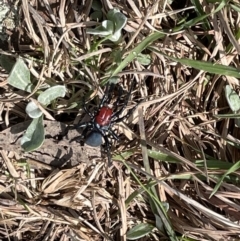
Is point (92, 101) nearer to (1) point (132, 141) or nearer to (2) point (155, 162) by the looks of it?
(1) point (132, 141)

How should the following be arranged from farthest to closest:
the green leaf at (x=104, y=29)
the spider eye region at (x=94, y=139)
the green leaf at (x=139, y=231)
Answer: the green leaf at (x=139, y=231)
the spider eye region at (x=94, y=139)
the green leaf at (x=104, y=29)

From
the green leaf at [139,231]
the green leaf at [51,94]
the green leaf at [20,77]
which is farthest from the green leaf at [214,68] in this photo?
the green leaf at [139,231]

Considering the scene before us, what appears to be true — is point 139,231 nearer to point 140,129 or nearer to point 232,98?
point 140,129

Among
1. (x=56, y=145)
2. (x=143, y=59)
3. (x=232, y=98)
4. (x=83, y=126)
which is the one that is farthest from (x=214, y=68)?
(x=56, y=145)

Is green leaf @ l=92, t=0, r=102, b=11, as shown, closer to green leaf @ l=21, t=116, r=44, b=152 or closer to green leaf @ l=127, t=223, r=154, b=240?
green leaf @ l=21, t=116, r=44, b=152

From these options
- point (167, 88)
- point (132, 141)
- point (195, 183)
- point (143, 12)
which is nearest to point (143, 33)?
point (143, 12)

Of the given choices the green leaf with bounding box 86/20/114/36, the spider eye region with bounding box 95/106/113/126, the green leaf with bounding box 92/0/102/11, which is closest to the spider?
the spider eye region with bounding box 95/106/113/126

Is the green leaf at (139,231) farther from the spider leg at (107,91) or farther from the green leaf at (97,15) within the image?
the green leaf at (97,15)
